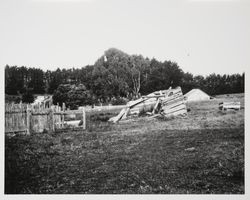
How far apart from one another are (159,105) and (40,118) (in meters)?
2.42

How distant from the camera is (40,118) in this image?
588 cm

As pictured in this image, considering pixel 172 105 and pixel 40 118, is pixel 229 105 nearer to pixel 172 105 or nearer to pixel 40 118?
pixel 172 105

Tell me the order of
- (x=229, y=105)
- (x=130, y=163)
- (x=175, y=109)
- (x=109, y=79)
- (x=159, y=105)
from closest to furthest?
(x=130, y=163), (x=229, y=105), (x=109, y=79), (x=175, y=109), (x=159, y=105)

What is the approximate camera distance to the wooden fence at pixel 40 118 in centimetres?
559

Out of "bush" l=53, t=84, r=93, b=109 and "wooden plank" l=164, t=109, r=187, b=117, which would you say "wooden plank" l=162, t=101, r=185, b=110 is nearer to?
"wooden plank" l=164, t=109, r=187, b=117

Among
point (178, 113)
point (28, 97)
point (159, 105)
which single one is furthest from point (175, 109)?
point (28, 97)

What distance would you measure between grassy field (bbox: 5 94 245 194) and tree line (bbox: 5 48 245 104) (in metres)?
0.51

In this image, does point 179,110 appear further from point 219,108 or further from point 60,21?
point 60,21

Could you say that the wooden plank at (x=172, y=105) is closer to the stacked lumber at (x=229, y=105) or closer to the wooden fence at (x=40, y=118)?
the stacked lumber at (x=229, y=105)

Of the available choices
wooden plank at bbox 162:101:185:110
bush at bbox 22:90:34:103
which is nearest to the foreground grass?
wooden plank at bbox 162:101:185:110

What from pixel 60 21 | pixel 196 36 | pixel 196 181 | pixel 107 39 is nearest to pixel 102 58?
pixel 107 39

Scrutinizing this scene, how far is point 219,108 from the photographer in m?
5.49

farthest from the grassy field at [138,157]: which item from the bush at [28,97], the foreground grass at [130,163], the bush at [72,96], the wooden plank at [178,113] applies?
the bush at [28,97]

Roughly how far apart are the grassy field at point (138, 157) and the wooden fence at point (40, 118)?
172mm
